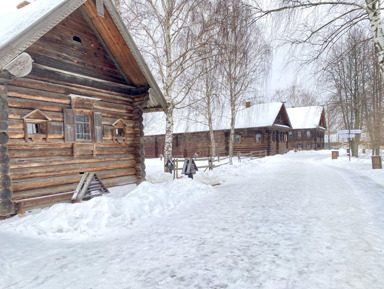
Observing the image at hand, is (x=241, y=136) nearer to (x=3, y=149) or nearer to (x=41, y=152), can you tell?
(x=41, y=152)

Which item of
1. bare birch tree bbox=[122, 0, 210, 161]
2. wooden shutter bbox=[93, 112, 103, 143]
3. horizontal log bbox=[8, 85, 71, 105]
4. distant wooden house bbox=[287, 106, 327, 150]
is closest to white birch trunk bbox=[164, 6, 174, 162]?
bare birch tree bbox=[122, 0, 210, 161]

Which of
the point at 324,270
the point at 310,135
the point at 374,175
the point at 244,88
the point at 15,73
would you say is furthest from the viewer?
the point at 310,135

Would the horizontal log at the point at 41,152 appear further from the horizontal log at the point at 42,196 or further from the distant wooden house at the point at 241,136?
the distant wooden house at the point at 241,136

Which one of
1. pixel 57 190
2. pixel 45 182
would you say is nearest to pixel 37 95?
pixel 45 182

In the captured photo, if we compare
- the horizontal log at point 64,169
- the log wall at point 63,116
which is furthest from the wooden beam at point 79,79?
the horizontal log at point 64,169

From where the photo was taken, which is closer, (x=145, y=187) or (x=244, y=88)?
(x=145, y=187)

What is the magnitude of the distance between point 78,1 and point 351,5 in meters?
7.15

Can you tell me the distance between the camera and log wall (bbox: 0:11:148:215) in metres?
6.12

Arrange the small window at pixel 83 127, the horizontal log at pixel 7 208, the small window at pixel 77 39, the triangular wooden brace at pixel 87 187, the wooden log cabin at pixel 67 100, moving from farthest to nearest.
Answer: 1. the small window at pixel 83 127
2. the small window at pixel 77 39
3. the triangular wooden brace at pixel 87 187
4. the wooden log cabin at pixel 67 100
5. the horizontal log at pixel 7 208

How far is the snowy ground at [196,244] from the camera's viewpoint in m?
2.86

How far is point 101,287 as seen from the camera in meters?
2.73

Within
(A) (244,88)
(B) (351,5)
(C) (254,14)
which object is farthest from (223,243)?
(A) (244,88)

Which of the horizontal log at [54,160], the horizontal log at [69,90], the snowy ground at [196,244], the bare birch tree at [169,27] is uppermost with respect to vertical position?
the bare birch tree at [169,27]

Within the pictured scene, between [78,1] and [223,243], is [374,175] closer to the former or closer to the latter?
[223,243]
